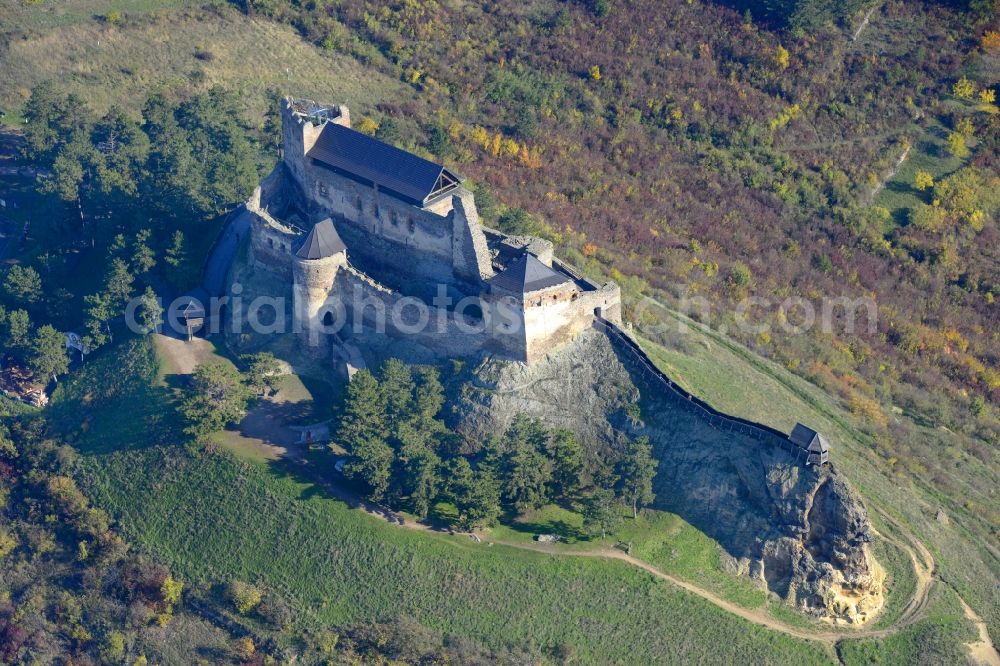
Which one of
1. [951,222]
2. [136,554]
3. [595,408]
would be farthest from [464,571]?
[951,222]

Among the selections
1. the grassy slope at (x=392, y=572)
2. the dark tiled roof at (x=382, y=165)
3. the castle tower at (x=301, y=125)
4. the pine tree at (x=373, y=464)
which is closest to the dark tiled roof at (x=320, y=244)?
the dark tiled roof at (x=382, y=165)

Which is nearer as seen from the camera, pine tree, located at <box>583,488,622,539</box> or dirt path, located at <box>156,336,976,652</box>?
dirt path, located at <box>156,336,976,652</box>

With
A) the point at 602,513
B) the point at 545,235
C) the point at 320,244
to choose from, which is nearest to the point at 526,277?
the point at 320,244

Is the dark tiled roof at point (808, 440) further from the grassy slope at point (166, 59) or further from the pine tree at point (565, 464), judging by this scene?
the grassy slope at point (166, 59)

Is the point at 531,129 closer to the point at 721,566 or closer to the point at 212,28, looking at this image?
the point at 212,28

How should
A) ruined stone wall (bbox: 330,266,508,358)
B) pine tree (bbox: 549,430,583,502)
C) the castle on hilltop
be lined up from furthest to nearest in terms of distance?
ruined stone wall (bbox: 330,266,508,358)
the castle on hilltop
pine tree (bbox: 549,430,583,502)

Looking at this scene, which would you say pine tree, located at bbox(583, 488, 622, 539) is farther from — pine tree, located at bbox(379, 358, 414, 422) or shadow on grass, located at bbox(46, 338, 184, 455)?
shadow on grass, located at bbox(46, 338, 184, 455)

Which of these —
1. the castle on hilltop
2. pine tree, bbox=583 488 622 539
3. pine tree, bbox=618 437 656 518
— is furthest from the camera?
the castle on hilltop

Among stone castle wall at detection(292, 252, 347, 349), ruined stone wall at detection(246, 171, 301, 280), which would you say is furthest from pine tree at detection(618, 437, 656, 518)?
ruined stone wall at detection(246, 171, 301, 280)
